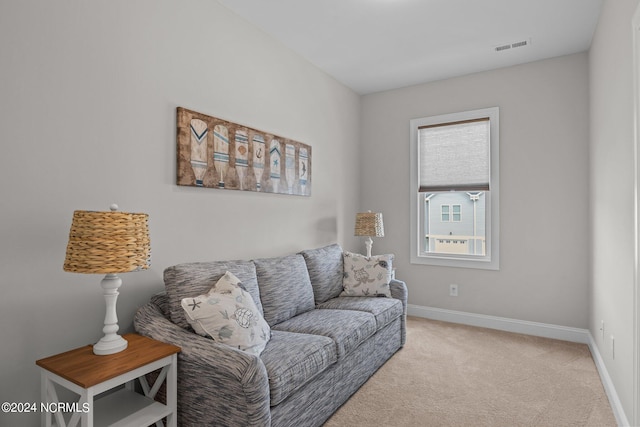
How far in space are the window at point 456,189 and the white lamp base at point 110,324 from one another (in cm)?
337

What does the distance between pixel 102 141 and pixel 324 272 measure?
198cm

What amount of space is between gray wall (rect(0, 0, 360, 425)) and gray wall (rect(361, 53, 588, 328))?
2185mm

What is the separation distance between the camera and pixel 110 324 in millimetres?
1710

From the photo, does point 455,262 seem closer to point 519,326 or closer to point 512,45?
point 519,326

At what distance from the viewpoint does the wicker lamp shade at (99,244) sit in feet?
5.00

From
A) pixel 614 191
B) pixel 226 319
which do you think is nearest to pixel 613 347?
pixel 614 191

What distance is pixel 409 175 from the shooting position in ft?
14.4

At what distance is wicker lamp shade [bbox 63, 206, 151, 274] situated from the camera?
5.00 ft

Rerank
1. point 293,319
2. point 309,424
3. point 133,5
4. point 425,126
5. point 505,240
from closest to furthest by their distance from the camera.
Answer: point 309,424, point 133,5, point 293,319, point 505,240, point 425,126

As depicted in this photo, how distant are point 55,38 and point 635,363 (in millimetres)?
3347

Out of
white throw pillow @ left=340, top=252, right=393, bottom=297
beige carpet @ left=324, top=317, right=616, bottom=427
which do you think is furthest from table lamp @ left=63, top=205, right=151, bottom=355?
white throw pillow @ left=340, top=252, right=393, bottom=297

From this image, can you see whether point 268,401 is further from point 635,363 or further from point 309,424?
point 635,363

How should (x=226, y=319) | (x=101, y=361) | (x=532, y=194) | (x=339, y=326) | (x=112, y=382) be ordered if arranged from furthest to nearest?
(x=532, y=194) < (x=339, y=326) < (x=226, y=319) < (x=101, y=361) < (x=112, y=382)

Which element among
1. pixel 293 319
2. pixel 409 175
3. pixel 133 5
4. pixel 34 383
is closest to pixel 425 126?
pixel 409 175
